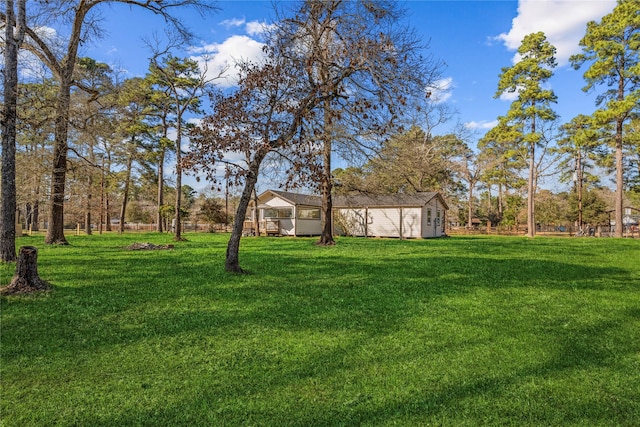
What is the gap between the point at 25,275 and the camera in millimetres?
5473

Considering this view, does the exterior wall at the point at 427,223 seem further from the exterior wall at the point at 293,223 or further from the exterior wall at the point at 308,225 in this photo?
the exterior wall at the point at 293,223

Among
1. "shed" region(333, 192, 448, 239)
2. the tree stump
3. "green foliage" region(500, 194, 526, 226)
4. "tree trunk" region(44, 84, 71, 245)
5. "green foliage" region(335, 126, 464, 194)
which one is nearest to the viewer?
the tree stump

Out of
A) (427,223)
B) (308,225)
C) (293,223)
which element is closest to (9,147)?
(293,223)

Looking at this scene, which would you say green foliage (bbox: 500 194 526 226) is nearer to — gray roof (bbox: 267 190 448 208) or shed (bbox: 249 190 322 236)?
gray roof (bbox: 267 190 448 208)

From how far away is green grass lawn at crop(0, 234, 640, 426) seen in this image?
2760 millimetres

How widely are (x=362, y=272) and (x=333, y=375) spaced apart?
5.29 metres

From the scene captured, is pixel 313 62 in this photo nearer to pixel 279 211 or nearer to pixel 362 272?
pixel 362 272

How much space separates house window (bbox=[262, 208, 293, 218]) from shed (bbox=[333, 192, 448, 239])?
343 cm

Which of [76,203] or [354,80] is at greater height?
[354,80]

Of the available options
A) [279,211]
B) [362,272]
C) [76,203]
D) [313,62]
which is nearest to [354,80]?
[313,62]

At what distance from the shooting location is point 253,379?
326cm

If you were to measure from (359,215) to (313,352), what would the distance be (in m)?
22.7

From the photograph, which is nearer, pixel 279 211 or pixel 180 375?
pixel 180 375

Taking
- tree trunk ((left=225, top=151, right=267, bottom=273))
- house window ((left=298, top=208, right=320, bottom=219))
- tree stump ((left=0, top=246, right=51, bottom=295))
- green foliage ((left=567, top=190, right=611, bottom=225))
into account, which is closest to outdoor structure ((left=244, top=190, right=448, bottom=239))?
house window ((left=298, top=208, right=320, bottom=219))
